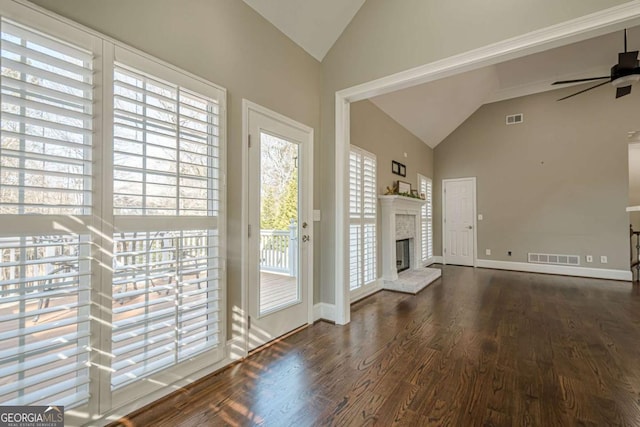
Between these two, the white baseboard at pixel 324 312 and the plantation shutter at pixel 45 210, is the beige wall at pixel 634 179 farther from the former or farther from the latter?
the plantation shutter at pixel 45 210

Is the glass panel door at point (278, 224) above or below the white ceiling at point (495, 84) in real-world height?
below

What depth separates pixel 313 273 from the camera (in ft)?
10.4

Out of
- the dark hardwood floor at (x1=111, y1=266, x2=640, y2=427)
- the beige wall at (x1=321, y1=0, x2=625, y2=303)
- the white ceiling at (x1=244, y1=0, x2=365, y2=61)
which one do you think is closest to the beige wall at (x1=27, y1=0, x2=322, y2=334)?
the white ceiling at (x1=244, y1=0, x2=365, y2=61)

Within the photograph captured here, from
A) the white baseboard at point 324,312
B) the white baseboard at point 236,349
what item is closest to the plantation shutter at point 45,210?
the white baseboard at point 236,349

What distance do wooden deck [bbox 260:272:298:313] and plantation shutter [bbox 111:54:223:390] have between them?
51 centimetres

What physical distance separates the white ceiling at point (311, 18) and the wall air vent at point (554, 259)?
5.98 m

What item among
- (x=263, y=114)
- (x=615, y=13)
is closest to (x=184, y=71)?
(x=263, y=114)

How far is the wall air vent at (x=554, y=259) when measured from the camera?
18.6ft

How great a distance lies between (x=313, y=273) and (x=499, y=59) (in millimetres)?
2574

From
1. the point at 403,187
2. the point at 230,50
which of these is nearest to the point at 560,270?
the point at 403,187

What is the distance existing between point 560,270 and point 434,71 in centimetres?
560

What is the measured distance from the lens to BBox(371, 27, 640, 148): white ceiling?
4570 millimetres

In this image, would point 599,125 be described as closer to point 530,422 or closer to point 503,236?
point 503,236

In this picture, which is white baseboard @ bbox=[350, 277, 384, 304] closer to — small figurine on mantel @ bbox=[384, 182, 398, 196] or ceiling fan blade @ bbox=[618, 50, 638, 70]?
small figurine on mantel @ bbox=[384, 182, 398, 196]
